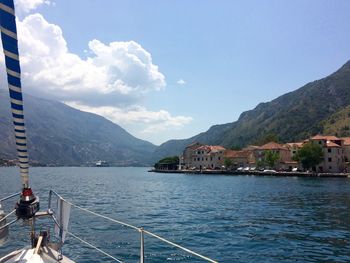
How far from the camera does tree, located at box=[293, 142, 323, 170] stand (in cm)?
14050

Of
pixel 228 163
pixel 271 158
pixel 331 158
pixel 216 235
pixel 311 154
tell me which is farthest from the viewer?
pixel 228 163

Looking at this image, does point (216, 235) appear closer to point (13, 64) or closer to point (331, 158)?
point (13, 64)

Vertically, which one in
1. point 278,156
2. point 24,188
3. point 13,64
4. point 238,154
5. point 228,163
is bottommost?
point 24,188

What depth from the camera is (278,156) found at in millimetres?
162500

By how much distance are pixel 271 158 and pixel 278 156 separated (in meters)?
6.43

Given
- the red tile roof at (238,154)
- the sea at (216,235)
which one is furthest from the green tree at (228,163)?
the sea at (216,235)

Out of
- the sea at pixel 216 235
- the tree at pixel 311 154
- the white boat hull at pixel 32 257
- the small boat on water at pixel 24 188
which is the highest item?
the tree at pixel 311 154

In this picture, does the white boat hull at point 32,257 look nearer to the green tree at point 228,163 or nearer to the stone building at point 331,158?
the stone building at point 331,158

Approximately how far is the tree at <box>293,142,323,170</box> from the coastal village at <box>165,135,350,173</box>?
11.2ft

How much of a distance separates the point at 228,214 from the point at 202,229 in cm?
989

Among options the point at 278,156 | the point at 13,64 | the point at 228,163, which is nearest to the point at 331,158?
the point at 278,156

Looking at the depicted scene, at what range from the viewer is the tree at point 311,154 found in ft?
461

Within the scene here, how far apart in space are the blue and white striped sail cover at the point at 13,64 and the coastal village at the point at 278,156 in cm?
14763

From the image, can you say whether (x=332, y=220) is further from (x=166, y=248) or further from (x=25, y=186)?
(x=25, y=186)
